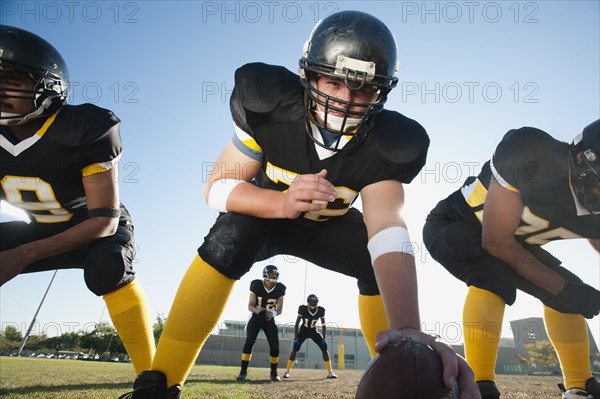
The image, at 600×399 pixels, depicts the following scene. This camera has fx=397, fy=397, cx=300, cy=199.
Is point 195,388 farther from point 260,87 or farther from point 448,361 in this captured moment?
point 448,361

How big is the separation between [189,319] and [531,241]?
2.70 meters

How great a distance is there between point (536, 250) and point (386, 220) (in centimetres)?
206

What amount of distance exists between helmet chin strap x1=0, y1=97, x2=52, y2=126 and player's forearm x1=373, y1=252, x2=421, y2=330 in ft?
7.48

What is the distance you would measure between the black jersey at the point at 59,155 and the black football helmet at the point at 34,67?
0.42ft

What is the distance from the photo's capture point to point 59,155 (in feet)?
8.45

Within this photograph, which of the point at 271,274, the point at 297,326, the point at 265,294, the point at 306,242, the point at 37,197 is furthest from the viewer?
the point at 297,326

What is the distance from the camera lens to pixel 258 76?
2.02 meters

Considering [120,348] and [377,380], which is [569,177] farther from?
[120,348]

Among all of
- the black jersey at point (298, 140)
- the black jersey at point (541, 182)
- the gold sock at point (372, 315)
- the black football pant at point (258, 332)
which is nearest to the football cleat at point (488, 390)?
the gold sock at point (372, 315)

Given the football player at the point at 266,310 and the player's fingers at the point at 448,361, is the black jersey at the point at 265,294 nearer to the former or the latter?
the football player at the point at 266,310

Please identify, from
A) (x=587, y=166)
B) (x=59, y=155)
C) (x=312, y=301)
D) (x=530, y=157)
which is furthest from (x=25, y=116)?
(x=312, y=301)

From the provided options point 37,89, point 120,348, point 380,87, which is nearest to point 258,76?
point 380,87

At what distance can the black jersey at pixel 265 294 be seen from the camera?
28.4 ft

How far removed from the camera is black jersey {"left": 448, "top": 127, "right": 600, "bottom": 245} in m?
2.71
